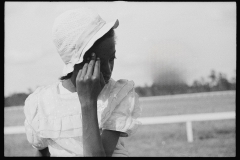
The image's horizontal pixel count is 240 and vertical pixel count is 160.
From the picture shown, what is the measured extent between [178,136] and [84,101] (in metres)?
6.41

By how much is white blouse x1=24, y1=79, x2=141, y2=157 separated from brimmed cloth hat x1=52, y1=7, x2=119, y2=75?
180mm

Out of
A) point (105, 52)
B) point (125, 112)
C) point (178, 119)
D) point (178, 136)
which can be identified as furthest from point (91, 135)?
point (178, 136)

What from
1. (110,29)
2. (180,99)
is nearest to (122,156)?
(110,29)

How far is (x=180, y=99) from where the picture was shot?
1252 cm

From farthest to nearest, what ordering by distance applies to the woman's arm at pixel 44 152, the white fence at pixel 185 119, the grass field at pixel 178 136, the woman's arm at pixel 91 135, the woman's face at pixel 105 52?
the white fence at pixel 185 119 < the grass field at pixel 178 136 < the woman's arm at pixel 44 152 < the woman's face at pixel 105 52 < the woman's arm at pixel 91 135

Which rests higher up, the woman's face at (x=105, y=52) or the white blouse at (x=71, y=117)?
the woman's face at (x=105, y=52)

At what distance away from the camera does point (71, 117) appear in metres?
1.40

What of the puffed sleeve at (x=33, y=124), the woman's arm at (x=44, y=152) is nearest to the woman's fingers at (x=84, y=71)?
the puffed sleeve at (x=33, y=124)

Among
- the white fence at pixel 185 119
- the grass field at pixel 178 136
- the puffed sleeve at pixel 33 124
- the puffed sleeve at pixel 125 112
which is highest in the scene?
the puffed sleeve at pixel 125 112

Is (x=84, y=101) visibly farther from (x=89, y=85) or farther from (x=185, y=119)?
(x=185, y=119)

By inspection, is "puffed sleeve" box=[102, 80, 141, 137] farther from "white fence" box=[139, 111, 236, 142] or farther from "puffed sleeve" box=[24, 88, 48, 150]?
"white fence" box=[139, 111, 236, 142]

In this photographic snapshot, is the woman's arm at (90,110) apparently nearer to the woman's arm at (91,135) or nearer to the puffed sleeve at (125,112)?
the woman's arm at (91,135)

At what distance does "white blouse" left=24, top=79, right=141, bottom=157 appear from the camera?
1.35 m

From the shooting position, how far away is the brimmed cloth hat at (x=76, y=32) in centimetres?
129
